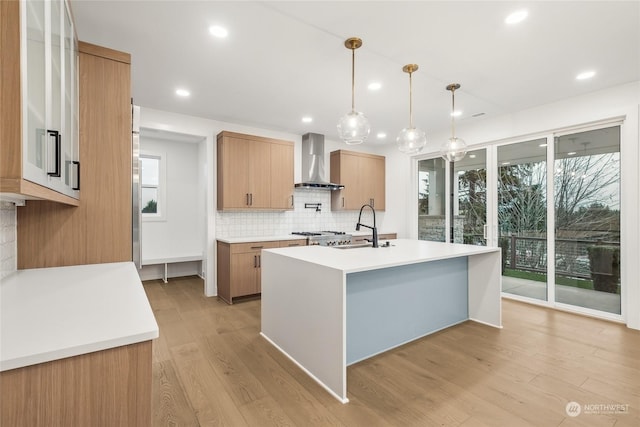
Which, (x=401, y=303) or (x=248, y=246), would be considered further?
(x=248, y=246)

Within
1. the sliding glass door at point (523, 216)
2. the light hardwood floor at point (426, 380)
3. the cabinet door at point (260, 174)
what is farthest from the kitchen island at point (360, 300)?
the cabinet door at point (260, 174)

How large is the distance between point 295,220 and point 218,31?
3.38 meters

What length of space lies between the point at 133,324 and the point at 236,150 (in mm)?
3671

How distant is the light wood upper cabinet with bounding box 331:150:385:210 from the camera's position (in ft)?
18.1

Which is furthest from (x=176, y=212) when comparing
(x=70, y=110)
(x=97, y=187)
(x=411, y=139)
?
(x=411, y=139)

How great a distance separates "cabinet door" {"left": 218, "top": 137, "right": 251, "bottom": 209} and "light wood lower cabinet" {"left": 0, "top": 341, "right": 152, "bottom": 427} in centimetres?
351

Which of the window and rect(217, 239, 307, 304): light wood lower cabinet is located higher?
the window

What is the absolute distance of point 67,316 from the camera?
101cm

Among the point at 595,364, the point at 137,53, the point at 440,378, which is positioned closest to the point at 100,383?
the point at 440,378

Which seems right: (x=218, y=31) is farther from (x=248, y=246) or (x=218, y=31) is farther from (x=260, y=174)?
(x=248, y=246)

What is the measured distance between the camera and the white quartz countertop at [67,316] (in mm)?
787

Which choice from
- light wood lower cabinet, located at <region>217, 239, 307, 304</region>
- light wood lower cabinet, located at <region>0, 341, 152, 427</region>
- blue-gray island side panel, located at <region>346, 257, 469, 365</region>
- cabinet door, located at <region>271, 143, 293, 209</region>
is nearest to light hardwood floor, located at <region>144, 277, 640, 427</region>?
blue-gray island side panel, located at <region>346, 257, 469, 365</region>

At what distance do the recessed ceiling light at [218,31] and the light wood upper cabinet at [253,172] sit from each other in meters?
2.00

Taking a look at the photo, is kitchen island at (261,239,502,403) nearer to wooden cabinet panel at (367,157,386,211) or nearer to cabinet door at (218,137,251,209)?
cabinet door at (218,137,251,209)
